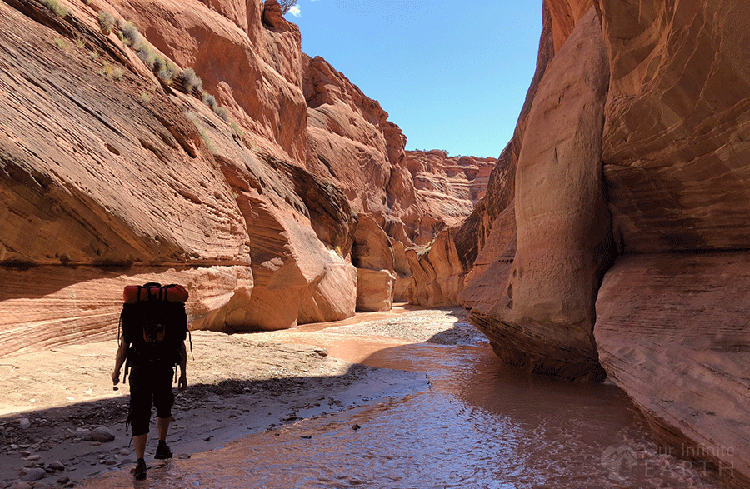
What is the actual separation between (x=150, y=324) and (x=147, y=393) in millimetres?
485

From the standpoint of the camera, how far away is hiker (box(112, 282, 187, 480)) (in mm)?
3090

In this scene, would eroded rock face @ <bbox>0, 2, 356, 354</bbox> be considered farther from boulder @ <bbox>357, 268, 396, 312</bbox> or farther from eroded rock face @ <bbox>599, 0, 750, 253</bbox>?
boulder @ <bbox>357, 268, 396, 312</bbox>

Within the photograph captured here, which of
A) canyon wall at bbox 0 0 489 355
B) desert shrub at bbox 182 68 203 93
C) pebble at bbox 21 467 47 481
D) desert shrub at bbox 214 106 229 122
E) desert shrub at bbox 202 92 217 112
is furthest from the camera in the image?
A: desert shrub at bbox 214 106 229 122

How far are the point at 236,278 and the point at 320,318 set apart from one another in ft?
23.3

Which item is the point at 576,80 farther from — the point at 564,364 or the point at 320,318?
the point at 320,318

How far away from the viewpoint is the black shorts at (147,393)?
303 cm

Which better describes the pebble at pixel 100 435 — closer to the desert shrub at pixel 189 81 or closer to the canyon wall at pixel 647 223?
the canyon wall at pixel 647 223

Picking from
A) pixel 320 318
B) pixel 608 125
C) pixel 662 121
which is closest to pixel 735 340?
pixel 662 121

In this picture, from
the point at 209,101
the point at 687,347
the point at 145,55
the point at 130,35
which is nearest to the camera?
the point at 687,347

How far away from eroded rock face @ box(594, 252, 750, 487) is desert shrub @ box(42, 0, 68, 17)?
31.6 ft

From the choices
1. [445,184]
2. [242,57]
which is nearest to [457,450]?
[242,57]

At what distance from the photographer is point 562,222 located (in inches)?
233

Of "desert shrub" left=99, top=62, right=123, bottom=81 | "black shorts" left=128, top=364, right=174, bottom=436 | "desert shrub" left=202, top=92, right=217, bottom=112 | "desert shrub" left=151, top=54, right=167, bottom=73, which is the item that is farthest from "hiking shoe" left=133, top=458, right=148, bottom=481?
"desert shrub" left=202, top=92, right=217, bottom=112

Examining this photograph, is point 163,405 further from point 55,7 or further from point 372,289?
point 372,289
